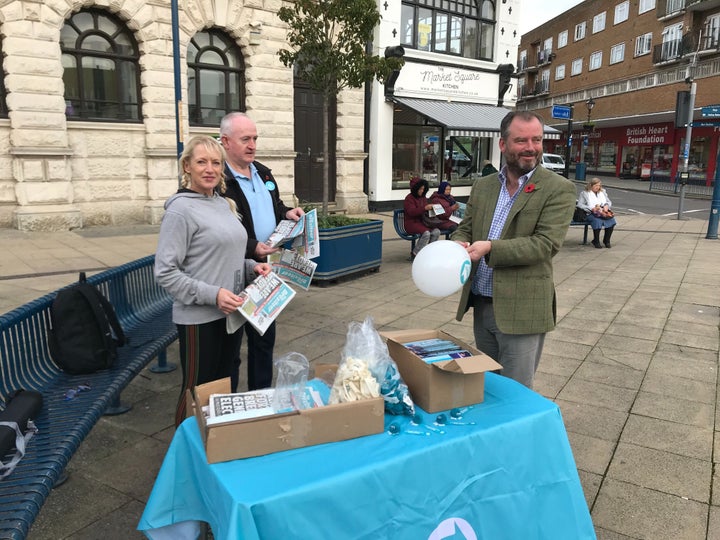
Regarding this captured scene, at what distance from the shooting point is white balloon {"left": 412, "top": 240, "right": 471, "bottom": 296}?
2.26 meters

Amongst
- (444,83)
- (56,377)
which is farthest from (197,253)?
(444,83)

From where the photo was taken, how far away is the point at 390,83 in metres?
15.7

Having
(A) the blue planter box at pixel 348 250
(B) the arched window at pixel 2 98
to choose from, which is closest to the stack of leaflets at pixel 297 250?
(A) the blue planter box at pixel 348 250

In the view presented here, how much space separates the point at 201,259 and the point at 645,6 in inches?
1661

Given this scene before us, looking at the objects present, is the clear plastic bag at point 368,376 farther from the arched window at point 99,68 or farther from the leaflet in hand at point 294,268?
the arched window at point 99,68

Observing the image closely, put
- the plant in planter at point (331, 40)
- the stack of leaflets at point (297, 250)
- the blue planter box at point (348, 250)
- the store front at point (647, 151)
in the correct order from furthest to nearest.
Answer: the store front at point (647, 151) → the blue planter box at point (348, 250) → the plant in planter at point (331, 40) → the stack of leaflets at point (297, 250)

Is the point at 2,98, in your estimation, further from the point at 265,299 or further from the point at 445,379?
the point at 445,379

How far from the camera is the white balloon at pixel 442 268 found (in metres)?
2.26

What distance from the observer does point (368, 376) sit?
1.96 meters

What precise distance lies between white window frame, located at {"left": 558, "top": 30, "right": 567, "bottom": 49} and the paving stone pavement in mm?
43144

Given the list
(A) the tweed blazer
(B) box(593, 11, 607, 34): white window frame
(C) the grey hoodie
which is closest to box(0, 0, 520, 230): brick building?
(C) the grey hoodie

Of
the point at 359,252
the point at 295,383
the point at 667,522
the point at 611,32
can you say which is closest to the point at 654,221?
the point at 359,252

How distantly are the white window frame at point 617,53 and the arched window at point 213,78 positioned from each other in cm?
3367

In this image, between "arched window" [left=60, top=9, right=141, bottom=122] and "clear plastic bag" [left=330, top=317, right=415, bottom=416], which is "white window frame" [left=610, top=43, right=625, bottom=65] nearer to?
"arched window" [left=60, top=9, right=141, bottom=122]
